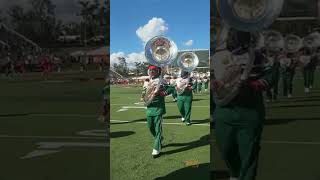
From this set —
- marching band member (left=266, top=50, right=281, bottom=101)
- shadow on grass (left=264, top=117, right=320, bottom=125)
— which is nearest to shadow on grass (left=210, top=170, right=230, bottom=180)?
shadow on grass (left=264, top=117, right=320, bottom=125)

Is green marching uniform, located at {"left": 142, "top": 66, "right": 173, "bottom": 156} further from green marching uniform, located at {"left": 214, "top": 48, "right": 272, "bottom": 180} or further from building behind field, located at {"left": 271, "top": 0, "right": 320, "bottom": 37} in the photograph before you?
building behind field, located at {"left": 271, "top": 0, "right": 320, "bottom": 37}

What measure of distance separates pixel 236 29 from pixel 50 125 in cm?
129

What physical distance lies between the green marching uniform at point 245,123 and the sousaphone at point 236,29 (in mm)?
41

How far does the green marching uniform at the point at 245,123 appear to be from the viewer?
2562 millimetres

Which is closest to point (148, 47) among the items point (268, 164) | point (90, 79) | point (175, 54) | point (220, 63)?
point (175, 54)

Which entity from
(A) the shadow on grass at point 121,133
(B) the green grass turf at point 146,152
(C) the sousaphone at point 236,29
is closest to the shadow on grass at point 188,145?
(B) the green grass turf at point 146,152

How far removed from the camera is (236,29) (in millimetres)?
2533

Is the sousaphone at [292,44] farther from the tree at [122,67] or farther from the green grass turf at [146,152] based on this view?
the green grass turf at [146,152]

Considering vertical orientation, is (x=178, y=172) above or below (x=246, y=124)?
below

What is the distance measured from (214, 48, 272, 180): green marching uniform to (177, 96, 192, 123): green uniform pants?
142 inches

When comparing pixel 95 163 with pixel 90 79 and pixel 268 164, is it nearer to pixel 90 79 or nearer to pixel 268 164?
pixel 90 79

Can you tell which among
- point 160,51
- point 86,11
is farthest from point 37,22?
point 160,51

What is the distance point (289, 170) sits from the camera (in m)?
2.74

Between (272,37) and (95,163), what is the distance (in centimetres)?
131
